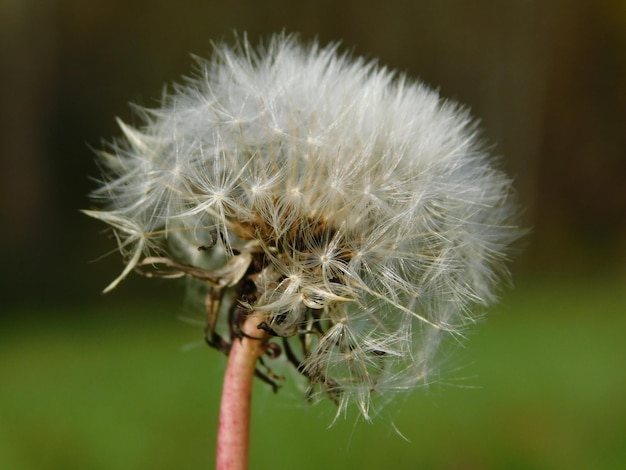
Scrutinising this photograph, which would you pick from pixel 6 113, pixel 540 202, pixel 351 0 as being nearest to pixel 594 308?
pixel 540 202

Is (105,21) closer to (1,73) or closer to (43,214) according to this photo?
(1,73)

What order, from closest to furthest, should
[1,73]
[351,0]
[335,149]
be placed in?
1. [335,149]
2. [1,73]
3. [351,0]

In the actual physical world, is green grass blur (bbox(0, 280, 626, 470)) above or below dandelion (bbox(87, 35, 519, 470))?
below

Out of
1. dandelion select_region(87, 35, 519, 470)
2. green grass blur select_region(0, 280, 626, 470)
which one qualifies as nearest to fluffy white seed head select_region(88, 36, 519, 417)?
dandelion select_region(87, 35, 519, 470)

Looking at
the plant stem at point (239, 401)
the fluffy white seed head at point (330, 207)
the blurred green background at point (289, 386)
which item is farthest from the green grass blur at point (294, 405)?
the plant stem at point (239, 401)

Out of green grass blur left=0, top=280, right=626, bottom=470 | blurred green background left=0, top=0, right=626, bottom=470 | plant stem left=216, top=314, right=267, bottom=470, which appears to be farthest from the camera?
blurred green background left=0, top=0, right=626, bottom=470

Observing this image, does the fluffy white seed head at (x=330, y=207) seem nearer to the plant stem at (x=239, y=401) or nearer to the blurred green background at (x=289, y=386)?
the plant stem at (x=239, y=401)

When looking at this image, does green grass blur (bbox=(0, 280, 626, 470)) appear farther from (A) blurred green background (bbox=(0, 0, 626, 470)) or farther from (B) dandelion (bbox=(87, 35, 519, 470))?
(B) dandelion (bbox=(87, 35, 519, 470))
